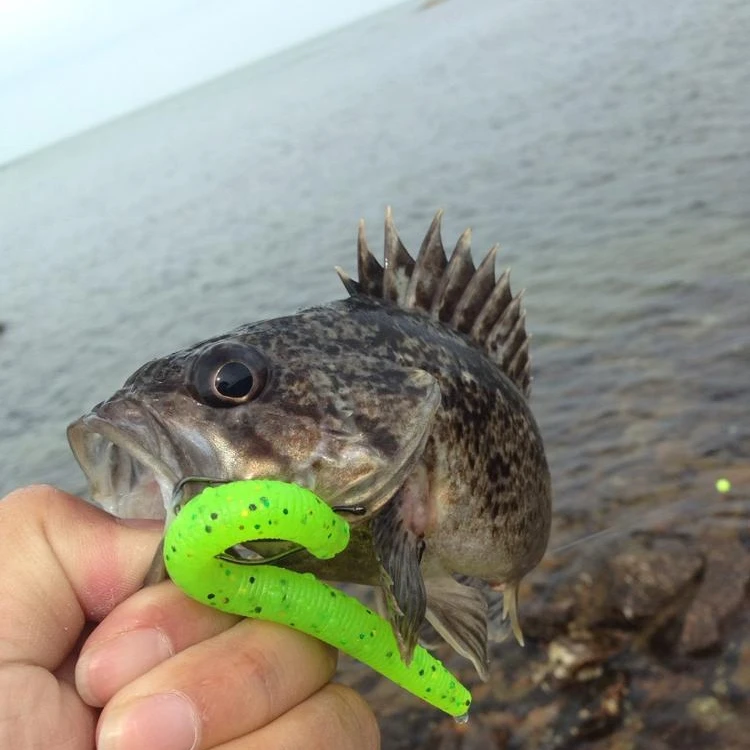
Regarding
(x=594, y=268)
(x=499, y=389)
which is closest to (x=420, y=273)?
(x=499, y=389)

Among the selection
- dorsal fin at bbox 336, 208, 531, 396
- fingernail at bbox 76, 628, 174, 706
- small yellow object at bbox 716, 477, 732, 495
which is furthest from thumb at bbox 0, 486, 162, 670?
small yellow object at bbox 716, 477, 732, 495

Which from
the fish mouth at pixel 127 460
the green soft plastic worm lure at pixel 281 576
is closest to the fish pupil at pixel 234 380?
the fish mouth at pixel 127 460

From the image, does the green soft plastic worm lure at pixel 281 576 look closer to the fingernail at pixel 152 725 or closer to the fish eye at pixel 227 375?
the fingernail at pixel 152 725

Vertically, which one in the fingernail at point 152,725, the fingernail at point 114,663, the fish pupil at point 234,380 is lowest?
the fingernail at point 152,725

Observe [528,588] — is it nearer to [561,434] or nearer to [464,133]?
[561,434]

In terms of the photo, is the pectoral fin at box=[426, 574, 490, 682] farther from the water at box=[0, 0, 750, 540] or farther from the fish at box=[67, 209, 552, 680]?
the water at box=[0, 0, 750, 540]

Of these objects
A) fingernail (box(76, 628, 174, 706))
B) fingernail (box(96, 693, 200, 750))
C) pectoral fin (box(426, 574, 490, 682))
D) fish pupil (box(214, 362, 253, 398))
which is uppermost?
fish pupil (box(214, 362, 253, 398))
